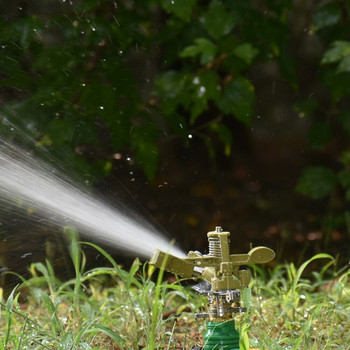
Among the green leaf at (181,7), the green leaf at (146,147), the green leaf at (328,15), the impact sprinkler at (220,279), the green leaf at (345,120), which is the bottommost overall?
the impact sprinkler at (220,279)

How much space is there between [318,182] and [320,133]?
8.1 inches

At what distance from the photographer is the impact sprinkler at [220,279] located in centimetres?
129

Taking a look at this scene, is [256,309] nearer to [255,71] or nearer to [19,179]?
[19,179]

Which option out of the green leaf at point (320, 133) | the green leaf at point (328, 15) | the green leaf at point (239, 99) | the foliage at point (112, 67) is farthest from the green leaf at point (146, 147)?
the green leaf at point (320, 133)

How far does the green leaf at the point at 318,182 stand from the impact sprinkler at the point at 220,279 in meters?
1.68

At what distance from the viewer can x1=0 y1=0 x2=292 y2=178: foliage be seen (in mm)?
2232

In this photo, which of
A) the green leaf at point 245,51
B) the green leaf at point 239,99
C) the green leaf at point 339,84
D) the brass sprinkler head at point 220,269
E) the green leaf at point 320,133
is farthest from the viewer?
the green leaf at point 320,133

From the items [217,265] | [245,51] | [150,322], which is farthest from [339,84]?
[217,265]

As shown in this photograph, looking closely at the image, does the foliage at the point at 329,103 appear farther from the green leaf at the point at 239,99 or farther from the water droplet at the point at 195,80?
the water droplet at the point at 195,80

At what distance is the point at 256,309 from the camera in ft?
5.86

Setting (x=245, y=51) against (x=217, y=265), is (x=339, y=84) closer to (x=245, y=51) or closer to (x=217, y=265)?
(x=245, y=51)

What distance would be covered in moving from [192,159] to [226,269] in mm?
2037

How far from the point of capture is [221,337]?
4.24ft

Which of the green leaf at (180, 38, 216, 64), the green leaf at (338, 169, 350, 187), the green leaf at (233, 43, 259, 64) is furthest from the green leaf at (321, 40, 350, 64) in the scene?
the green leaf at (338, 169, 350, 187)
